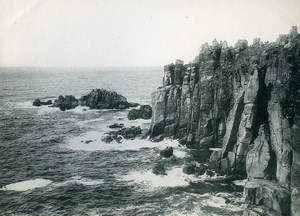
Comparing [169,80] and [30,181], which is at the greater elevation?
[169,80]

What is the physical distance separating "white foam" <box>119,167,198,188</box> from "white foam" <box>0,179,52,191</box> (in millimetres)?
9750

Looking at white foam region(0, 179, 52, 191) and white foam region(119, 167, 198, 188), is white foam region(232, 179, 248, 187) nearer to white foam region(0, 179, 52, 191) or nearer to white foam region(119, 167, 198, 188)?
white foam region(119, 167, 198, 188)

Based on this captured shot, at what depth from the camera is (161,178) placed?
3925 centimetres

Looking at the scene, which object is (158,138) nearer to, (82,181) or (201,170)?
(201,170)

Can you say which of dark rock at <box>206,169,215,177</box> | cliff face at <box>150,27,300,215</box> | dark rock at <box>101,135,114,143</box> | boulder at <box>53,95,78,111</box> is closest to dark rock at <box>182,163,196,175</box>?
dark rock at <box>206,169,215,177</box>

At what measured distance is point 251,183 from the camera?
32438 millimetres

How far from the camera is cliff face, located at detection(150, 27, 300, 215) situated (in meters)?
31.1

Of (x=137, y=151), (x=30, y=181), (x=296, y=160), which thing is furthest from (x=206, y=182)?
(x=30, y=181)

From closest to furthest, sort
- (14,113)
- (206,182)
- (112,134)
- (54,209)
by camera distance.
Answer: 1. (54,209)
2. (206,182)
3. (112,134)
4. (14,113)

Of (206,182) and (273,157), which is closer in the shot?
(273,157)

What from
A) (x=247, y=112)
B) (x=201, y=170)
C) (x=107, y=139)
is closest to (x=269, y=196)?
(x=201, y=170)

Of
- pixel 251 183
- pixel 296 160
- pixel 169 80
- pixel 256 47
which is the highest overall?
pixel 256 47

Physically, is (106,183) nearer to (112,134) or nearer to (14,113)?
(112,134)

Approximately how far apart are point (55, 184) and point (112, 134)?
21218mm
